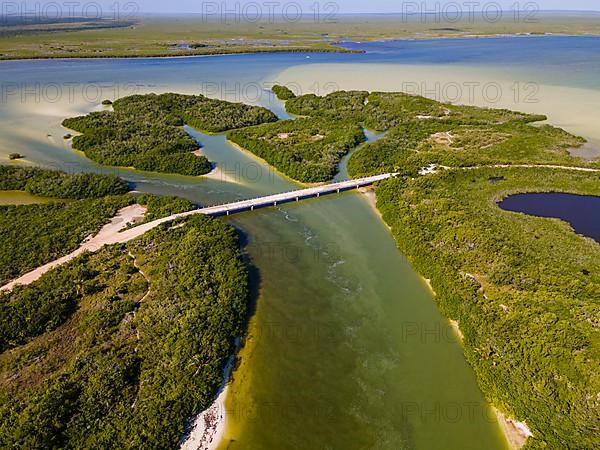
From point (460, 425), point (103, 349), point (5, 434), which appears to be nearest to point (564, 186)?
point (460, 425)

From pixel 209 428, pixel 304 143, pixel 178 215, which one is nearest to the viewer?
pixel 209 428

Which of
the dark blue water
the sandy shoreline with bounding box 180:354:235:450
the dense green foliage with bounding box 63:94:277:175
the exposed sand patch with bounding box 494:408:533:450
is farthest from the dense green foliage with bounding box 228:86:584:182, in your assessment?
the dark blue water

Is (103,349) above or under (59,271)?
under

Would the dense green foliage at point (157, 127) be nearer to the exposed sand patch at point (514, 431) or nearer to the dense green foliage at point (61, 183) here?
the dense green foliage at point (61, 183)

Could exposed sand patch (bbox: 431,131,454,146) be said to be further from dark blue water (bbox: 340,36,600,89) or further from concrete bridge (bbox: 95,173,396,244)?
dark blue water (bbox: 340,36,600,89)

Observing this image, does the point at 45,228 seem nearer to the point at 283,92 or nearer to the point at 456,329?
the point at 456,329

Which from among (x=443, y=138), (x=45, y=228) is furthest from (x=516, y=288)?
(x=45, y=228)

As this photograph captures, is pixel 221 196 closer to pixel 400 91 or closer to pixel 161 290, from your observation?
pixel 161 290
